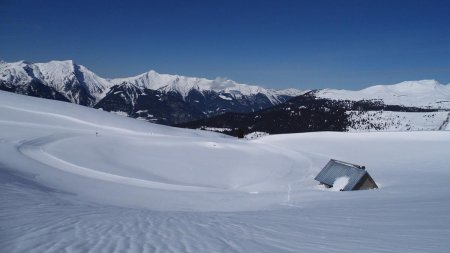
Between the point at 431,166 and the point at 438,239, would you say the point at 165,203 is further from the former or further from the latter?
the point at 431,166

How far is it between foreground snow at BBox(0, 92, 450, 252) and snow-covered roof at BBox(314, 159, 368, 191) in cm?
173

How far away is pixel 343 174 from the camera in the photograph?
30156 millimetres

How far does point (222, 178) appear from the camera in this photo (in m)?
36.4

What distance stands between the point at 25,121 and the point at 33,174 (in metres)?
37.6

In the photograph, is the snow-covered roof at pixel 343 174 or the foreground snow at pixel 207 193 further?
the snow-covered roof at pixel 343 174

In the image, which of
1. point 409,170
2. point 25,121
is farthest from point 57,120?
point 409,170

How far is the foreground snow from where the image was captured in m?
8.87

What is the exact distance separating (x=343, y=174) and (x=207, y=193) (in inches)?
464

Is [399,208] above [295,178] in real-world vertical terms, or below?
above

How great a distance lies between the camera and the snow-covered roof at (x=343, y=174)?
28203 millimetres

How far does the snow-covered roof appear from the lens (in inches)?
1110

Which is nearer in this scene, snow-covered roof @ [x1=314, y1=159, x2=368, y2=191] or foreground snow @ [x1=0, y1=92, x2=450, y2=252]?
foreground snow @ [x1=0, y1=92, x2=450, y2=252]

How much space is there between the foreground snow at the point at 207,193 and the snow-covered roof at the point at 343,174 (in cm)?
173

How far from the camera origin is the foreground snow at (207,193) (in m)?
8.87
